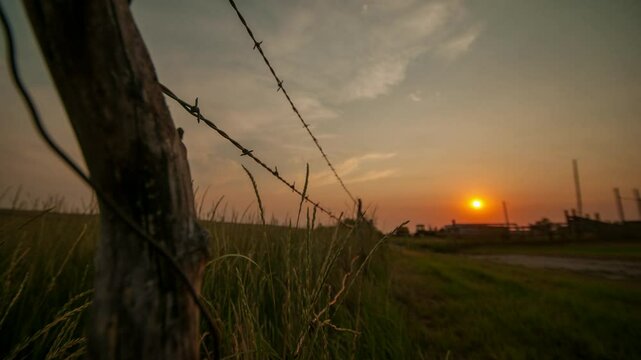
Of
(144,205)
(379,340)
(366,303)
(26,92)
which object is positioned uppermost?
(26,92)

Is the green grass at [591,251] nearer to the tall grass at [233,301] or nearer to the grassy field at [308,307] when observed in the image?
the grassy field at [308,307]

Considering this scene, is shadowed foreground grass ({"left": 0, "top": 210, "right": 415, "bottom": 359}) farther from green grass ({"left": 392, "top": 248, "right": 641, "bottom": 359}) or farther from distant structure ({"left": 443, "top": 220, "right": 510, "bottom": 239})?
distant structure ({"left": 443, "top": 220, "right": 510, "bottom": 239})

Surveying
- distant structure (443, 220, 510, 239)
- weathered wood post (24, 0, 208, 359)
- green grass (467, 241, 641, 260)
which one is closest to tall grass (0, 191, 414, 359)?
weathered wood post (24, 0, 208, 359)

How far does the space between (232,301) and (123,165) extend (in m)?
1.64

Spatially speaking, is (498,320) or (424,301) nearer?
(498,320)

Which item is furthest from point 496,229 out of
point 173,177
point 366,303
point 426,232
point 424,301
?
point 173,177

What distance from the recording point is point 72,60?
18.6 inches

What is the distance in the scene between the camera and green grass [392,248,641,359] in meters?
2.41

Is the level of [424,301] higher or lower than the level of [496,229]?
lower

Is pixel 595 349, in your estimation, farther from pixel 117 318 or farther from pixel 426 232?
pixel 426 232

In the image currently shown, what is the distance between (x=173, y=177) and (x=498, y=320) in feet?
11.2

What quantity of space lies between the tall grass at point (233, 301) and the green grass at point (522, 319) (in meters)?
0.70

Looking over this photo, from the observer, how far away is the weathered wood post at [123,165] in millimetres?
473

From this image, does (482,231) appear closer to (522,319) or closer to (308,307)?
(522,319)
